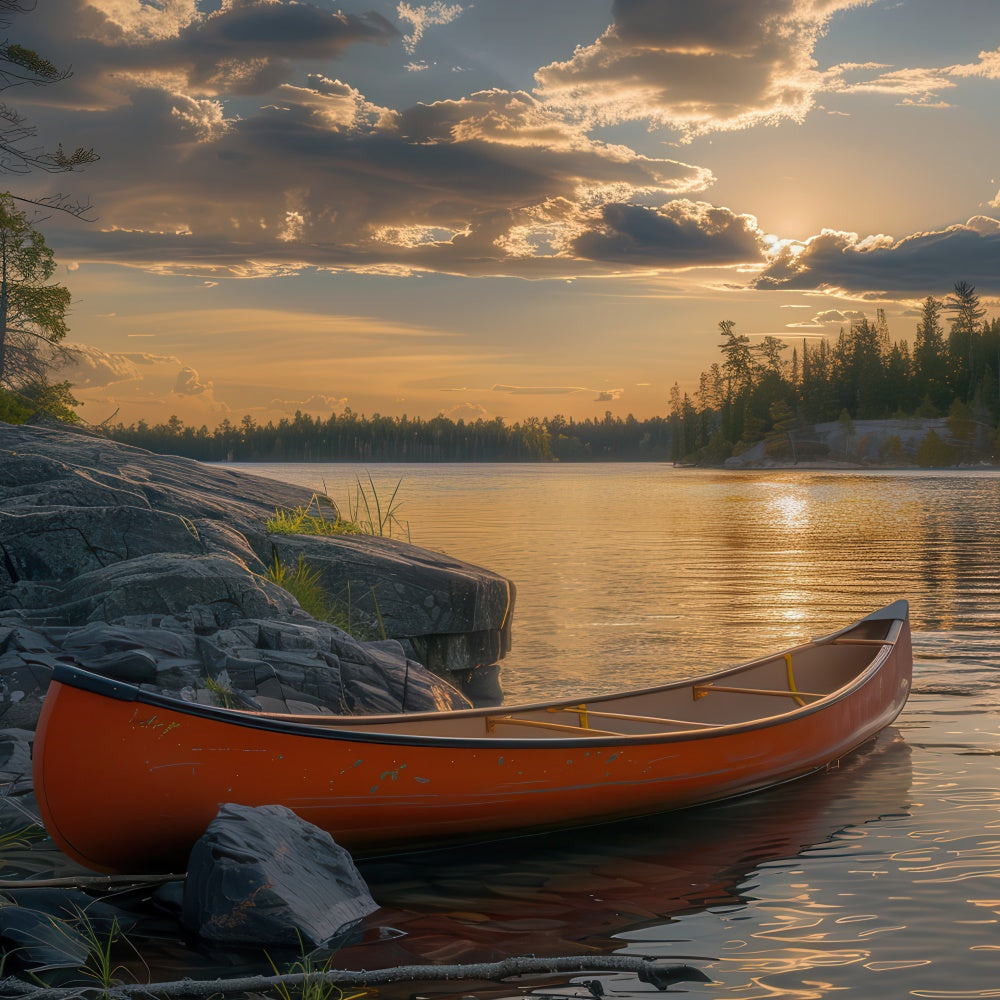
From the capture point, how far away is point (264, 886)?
5.92 m

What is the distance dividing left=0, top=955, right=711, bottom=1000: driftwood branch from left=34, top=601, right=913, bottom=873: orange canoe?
1.57 metres

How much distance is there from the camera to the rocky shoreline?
6.06m

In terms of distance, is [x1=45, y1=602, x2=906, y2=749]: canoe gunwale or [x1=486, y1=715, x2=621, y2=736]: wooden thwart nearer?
[x1=45, y1=602, x2=906, y2=749]: canoe gunwale

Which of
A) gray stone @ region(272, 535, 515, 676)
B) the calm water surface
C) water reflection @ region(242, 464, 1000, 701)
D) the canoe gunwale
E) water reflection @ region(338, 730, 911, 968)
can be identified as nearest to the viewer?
the calm water surface

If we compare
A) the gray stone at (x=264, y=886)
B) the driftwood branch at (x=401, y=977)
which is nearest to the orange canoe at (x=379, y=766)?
the gray stone at (x=264, y=886)

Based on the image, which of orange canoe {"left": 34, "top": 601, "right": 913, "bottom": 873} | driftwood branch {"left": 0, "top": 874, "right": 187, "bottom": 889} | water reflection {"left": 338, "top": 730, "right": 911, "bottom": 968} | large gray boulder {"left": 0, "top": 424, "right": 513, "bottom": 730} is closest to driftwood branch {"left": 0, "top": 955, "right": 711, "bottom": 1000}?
water reflection {"left": 338, "top": 730, "right": 911, "bottom": 968}

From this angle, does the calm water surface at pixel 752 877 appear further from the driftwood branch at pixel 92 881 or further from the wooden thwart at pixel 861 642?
the wooden thwart at pixel 861 642

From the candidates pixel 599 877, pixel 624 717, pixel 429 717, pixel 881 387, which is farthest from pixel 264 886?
pixel 881 387

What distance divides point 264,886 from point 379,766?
1.39 m

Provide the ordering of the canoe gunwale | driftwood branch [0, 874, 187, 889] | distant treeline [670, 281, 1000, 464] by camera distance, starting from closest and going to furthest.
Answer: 1. driftwood branch [0, 874, 187, 889]
2. the canoe gunwale
3. distant treeline [670, 281, 1000, 464]

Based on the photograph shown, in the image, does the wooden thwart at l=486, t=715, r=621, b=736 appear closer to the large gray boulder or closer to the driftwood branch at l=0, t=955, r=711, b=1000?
the large gray boulder

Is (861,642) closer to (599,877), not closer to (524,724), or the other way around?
(524,724)

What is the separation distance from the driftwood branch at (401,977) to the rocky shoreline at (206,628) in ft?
1.55

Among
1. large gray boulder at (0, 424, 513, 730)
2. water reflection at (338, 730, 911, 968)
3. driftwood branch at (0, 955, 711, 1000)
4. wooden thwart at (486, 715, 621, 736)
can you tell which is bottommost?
water reflection at (338, 730, 911, 968)
